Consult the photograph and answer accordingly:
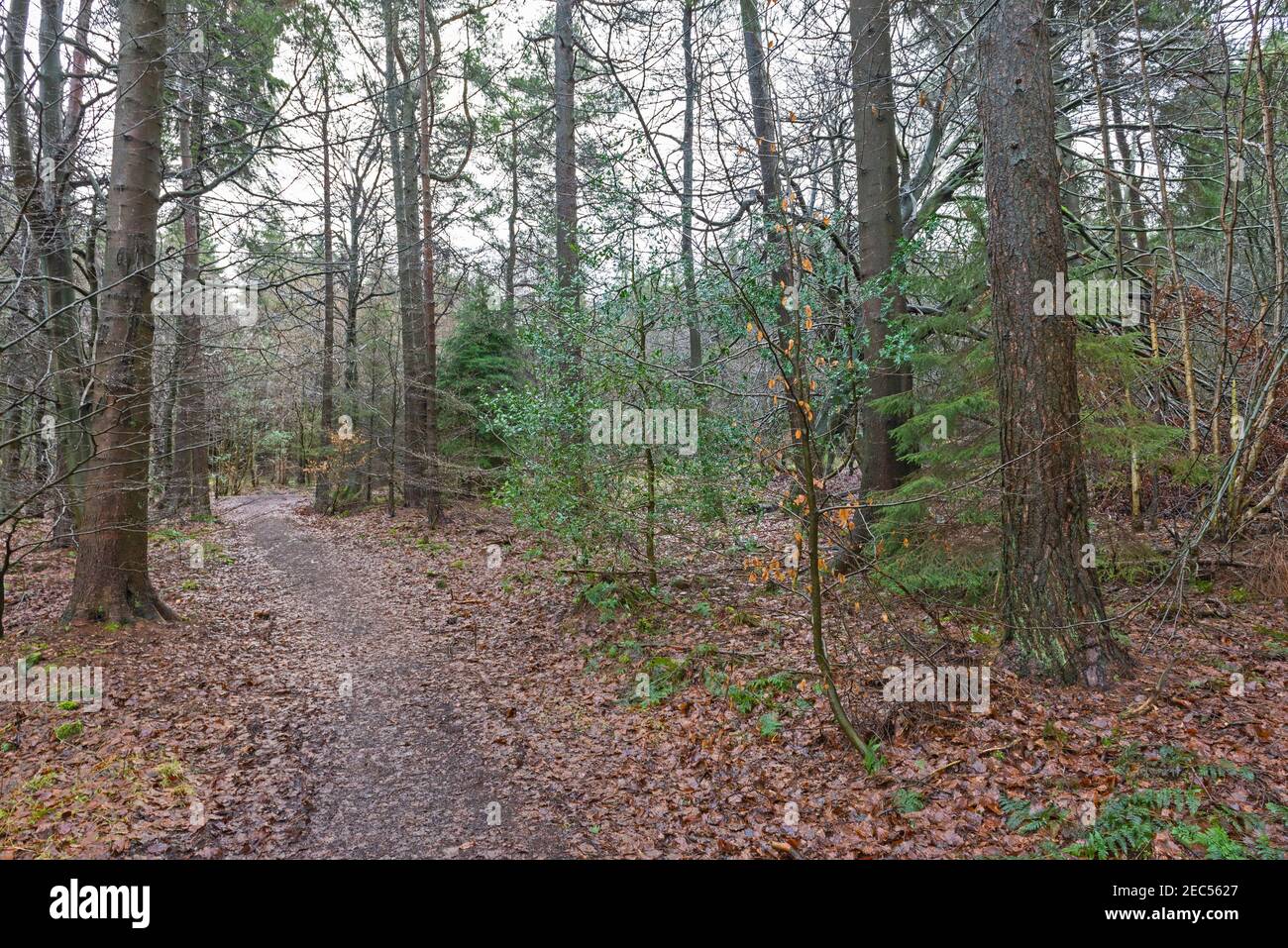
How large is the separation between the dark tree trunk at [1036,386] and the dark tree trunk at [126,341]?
7498mm

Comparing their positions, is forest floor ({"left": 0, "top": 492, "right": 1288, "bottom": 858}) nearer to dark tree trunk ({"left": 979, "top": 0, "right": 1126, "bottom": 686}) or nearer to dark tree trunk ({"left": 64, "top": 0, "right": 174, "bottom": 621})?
dark tree trunk ({"left": 979, "top": 0, "right": 1126, "bottom": 686})

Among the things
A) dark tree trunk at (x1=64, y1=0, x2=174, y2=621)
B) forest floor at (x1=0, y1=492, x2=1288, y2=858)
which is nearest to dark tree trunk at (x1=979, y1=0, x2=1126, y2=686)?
forest floor at (x1=0, y1=492, x2=1288, y2=858)

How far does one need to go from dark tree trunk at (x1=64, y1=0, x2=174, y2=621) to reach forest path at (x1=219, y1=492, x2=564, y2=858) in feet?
6.91

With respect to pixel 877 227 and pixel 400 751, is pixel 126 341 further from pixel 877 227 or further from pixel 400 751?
pixel 877 227

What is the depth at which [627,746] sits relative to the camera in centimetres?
502

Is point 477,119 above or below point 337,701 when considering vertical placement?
above

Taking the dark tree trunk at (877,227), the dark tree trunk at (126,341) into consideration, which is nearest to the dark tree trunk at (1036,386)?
the dark tree trunk at (877,227)

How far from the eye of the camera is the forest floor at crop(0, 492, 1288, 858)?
11.4 ft

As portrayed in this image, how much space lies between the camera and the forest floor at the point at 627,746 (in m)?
3.47
